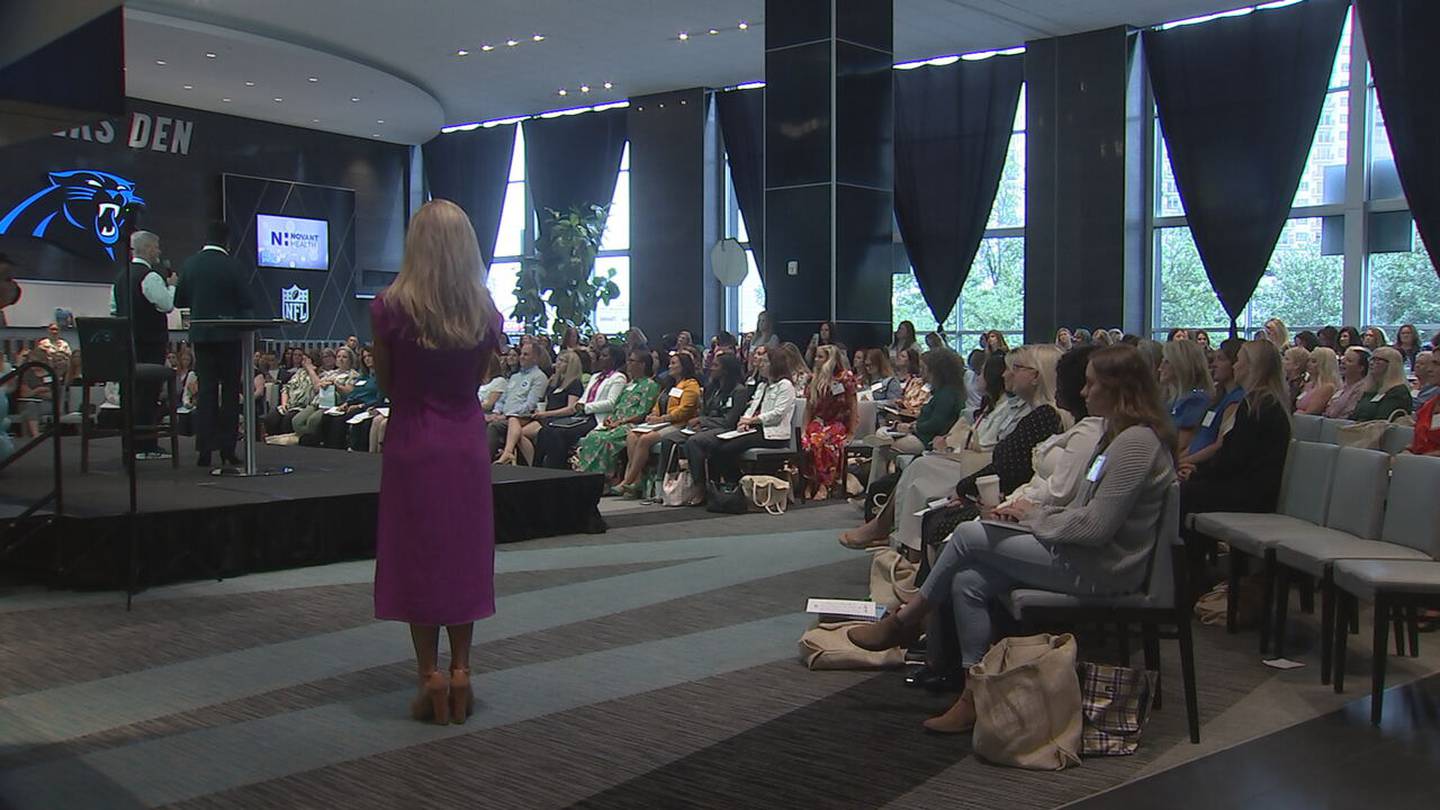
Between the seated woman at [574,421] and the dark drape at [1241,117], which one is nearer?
the seated woman at [574,421]

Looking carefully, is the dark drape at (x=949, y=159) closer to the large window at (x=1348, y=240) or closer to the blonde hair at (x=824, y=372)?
the large window at (x=1348, y=240)

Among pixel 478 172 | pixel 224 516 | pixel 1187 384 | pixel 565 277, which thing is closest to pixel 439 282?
pixel 224 516

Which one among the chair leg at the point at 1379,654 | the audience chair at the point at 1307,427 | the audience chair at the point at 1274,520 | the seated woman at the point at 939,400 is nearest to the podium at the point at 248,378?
the seated woman at the point at 939,400

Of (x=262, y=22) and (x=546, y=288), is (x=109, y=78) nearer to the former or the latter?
(x=262, y=22)

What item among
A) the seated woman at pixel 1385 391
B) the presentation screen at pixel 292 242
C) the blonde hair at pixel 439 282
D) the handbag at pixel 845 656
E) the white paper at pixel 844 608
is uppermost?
the presentation screen at pixel 292 242

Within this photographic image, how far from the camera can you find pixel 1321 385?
7293 mm

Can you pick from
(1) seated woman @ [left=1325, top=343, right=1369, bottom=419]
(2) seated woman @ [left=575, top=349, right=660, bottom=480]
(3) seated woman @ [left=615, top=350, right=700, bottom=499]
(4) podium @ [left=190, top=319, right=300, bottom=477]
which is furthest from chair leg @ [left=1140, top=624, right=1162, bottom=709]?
(2) seated woman @ [left=575, top=349, right=660, bottom=480]

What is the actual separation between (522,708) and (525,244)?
57.2ft

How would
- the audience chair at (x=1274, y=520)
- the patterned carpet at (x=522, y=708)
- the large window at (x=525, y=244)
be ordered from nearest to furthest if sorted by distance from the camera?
the patterned carpet at (x=522, y=708)
the audience chair at (x=1274, y=520)
the large window at (x=525, y=244)

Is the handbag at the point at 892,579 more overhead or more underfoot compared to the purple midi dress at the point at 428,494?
more underfoot

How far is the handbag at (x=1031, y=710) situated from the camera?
3.22 m

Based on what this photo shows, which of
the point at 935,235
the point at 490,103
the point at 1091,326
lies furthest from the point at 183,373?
the point at 1091,326

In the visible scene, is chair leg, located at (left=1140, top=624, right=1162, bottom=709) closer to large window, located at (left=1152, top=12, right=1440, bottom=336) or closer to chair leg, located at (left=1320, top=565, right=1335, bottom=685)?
chair leg, located at (left=1320, top=565, right=1335, bottom=685)

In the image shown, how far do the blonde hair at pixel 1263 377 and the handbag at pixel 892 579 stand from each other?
1595mm
